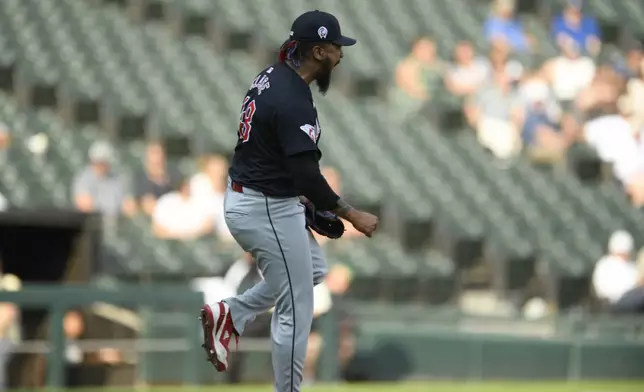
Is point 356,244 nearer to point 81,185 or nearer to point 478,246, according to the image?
point 478,246

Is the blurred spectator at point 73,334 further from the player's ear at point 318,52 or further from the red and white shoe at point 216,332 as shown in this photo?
the player's ear at point 318,52

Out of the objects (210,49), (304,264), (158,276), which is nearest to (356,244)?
(158,276)

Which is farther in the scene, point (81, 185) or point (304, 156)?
point (81, 185)

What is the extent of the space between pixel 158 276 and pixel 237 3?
5.71 meters

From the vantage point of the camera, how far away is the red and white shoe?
5.48 metres

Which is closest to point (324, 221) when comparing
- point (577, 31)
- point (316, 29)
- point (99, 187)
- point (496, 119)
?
point (316, 29)

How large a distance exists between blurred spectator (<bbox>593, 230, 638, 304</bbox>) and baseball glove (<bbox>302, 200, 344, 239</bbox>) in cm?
820

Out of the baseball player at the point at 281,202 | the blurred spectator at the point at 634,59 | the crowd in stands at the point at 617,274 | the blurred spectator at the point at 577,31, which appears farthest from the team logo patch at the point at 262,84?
the blurred spectator at the point at 634,59

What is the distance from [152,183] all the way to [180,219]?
0.48 m

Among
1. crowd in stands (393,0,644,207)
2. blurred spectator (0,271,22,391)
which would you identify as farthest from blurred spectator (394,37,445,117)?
blurred spectator (0,271,22,391)

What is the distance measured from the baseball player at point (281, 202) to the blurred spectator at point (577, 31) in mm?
12511

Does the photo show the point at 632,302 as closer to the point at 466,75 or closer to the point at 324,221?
the point at 466,75

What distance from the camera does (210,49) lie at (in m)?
16.1

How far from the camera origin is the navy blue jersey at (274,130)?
16.9 ft
